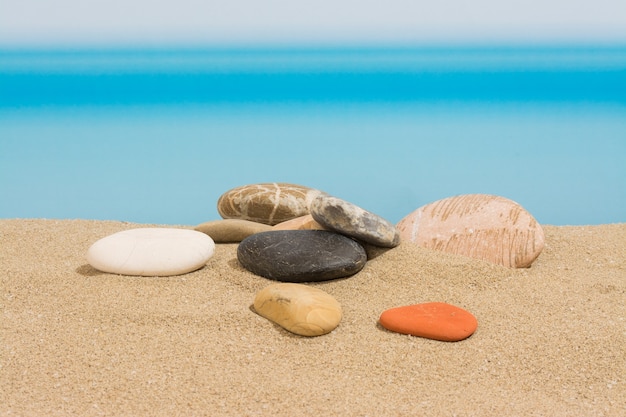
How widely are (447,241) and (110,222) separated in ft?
7.05

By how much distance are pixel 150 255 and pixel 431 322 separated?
131 cm

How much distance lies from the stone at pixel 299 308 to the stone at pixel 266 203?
124 cm

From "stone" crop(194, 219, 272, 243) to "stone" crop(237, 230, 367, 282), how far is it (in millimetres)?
467

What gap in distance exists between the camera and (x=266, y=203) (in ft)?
14.0

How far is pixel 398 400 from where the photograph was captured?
2441 mm

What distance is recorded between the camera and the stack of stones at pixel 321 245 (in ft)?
9.53

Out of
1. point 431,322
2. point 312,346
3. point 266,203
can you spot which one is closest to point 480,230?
point 431,322

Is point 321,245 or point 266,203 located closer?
point 321,245

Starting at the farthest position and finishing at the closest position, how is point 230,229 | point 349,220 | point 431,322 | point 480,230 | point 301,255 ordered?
1. point 230,229
2. point 480,230
3. point 349,220
4. point 301,255
5. point 431,322

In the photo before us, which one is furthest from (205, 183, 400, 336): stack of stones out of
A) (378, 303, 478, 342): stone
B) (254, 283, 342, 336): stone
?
(378, 303, 478, 342): stone

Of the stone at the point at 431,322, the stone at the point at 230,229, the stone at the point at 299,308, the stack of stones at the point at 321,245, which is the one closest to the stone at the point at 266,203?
the stack of stones at the point at 321,245

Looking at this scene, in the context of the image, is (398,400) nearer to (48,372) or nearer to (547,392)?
(547,392)

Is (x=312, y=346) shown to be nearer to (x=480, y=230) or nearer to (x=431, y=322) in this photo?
(x=431, y=322)

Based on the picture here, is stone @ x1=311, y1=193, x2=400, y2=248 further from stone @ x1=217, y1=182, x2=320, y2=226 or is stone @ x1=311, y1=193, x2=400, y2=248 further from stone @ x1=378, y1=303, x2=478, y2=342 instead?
stone @ x1=217, y1=182, x2=320, y2=226
